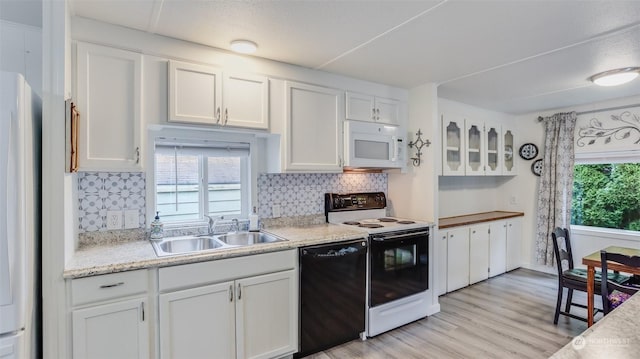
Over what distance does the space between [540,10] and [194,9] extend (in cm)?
191

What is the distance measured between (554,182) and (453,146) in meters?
1.55

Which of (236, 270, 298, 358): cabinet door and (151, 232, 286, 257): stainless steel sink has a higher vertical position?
(151, 232, 286, 257): stainless steel sink

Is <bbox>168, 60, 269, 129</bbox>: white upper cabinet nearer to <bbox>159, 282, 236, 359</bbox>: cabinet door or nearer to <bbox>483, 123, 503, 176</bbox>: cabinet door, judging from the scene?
<bbox>159, 282, 236, 359</bbox>: cabinet door

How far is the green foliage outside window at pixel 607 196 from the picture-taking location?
3.91 metres

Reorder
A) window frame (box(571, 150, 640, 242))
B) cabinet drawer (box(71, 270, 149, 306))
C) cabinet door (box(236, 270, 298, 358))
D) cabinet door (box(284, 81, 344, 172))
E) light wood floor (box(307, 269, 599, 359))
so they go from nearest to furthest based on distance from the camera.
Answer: cabinet drawer (box(71, 270, 149, 306)) < cabinet door (box(236, 270, 298, 358)) < light wood floor (box(307, 269, 599, 359)) < cabinet door (box(284, 81, 344, 172)) < window frame (box(571, 150, 640, 242))

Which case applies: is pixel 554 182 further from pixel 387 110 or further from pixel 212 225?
pixel 212 225

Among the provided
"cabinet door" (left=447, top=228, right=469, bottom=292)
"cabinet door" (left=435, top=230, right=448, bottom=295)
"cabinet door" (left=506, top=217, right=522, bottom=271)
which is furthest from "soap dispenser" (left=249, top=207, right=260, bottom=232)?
"cabinet door" (left=506, top=217, right=522, bottom=271)

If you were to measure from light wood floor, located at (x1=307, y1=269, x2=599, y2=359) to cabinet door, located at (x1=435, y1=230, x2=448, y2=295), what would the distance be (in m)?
0.11

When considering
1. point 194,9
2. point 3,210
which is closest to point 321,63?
point 194,9

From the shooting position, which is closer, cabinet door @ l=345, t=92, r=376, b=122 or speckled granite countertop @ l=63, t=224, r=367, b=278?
speckled granite countertop @ l=63, t=224, r=367, b=278

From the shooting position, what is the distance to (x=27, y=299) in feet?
4.83

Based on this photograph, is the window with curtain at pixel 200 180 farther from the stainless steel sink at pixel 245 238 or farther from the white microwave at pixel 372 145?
the white microwave at pixel 372 145

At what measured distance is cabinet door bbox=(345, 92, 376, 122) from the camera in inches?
118

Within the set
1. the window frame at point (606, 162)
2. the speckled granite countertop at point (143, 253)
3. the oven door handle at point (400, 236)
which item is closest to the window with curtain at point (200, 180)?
the speckled granite countertop at point (143, 253)
